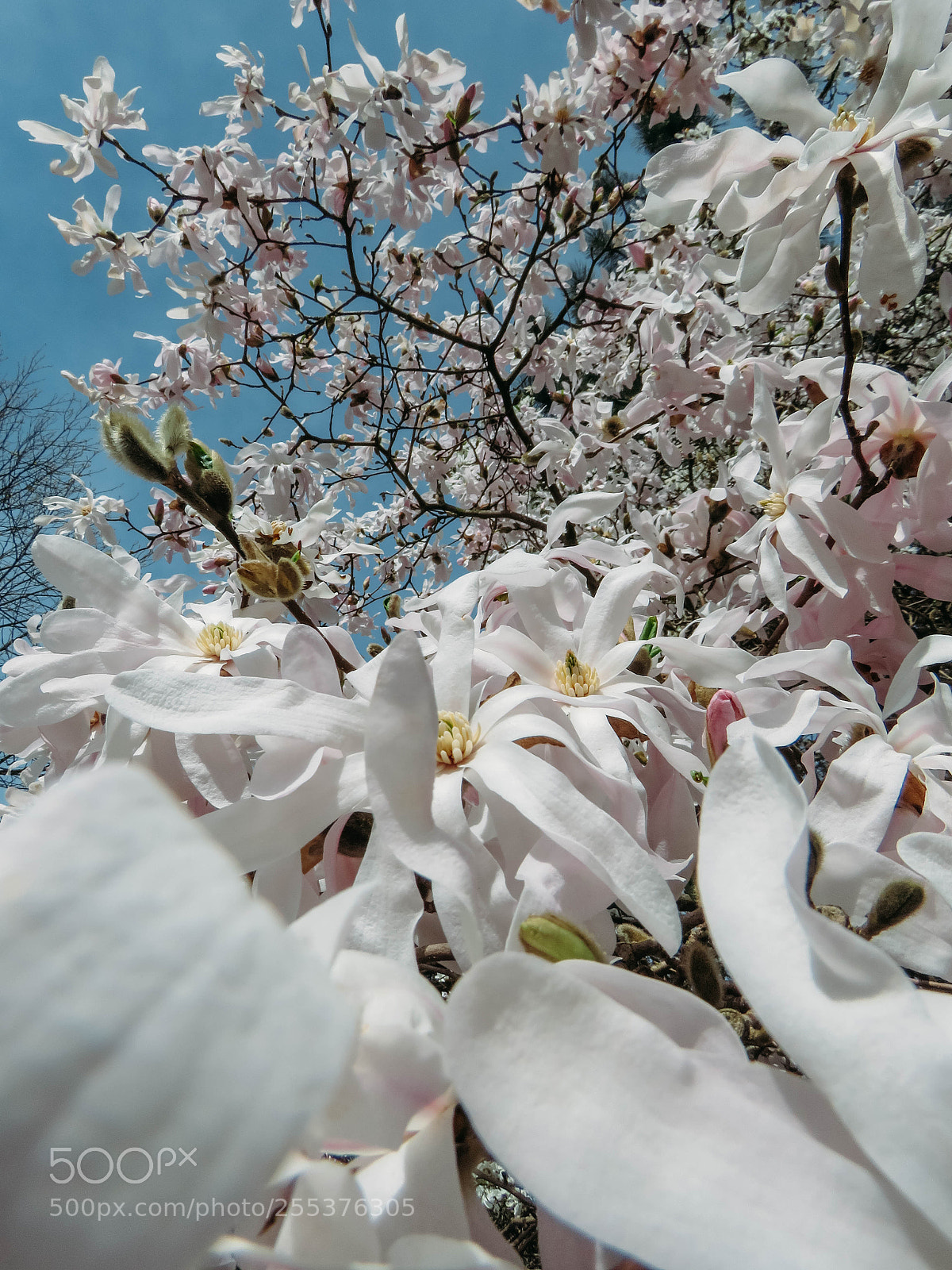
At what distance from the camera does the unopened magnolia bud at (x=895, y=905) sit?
Result: 26 centimetres

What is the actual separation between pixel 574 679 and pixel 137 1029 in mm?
364

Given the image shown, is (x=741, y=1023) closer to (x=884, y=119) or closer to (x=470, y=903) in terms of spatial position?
(x=470, y=903)

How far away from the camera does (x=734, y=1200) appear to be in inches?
5.3

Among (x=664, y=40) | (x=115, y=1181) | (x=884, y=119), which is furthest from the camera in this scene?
(x=664, y=40)

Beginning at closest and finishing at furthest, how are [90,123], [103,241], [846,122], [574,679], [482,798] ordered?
[482,798]
[574,679]
[846,122]
[90,123]
[103,241]

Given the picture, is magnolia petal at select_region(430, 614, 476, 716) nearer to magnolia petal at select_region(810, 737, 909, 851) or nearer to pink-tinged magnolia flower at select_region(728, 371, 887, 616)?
magnolia petal at select_region(810, 737, 909, 851)

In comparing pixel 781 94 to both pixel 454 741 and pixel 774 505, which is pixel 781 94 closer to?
pixel 774 505

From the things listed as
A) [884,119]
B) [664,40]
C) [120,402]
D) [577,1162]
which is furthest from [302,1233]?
[120,402]

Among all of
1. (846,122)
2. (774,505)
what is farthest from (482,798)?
(846,122)

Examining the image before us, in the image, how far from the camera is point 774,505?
64cm

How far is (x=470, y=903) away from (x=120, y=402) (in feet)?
6.75

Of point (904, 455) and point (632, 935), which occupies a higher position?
point (904, 455)

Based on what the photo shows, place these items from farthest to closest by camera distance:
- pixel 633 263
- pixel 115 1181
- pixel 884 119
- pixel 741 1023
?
pixel 633 263
pixel 884 119
pixel 741 1023
pixel 115 1181

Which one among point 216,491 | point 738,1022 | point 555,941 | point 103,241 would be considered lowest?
point 738,1022
